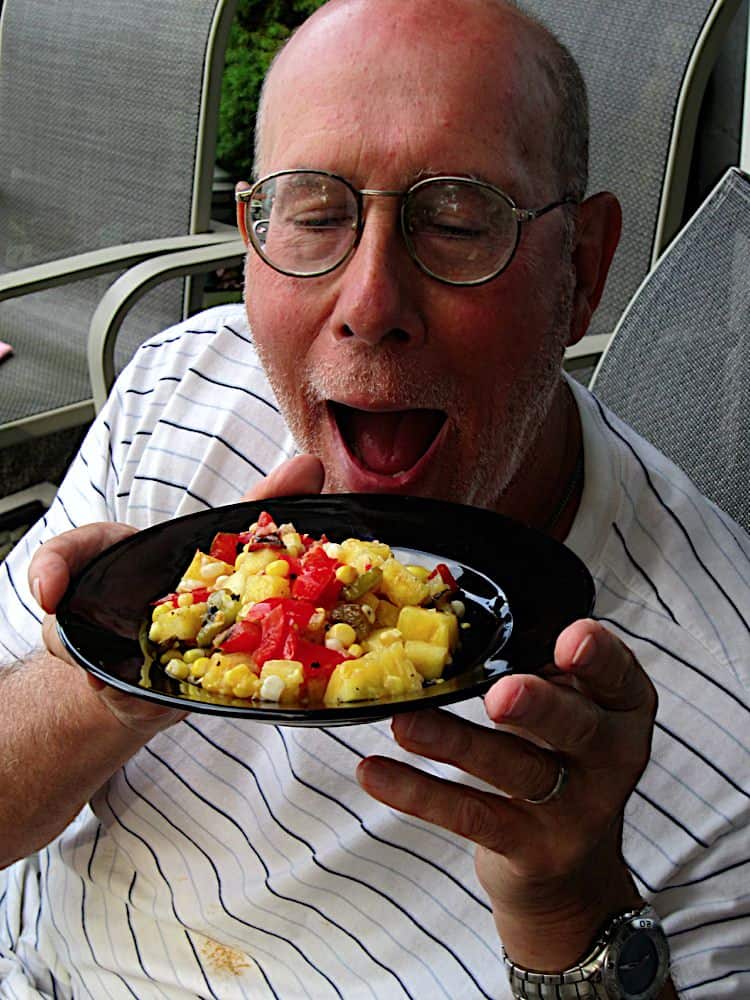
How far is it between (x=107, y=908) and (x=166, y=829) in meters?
0.13

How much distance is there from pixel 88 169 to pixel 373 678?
295cm

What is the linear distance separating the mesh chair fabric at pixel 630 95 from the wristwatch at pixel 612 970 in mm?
1482

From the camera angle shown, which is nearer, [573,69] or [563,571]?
[563,571]

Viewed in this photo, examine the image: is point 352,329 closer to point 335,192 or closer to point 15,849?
point 335,192

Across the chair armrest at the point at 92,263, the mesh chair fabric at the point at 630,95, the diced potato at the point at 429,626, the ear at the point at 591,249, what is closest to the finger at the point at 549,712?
the diced potato at the point at 429,626

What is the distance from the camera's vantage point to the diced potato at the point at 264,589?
1020 mm

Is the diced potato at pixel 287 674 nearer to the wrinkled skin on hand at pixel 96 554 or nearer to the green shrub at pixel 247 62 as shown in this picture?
the wrinkled skin on hand at pixel 96 554

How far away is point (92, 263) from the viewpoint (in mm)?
2961

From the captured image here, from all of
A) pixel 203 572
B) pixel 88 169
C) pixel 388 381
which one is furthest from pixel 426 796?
pixel 88 169

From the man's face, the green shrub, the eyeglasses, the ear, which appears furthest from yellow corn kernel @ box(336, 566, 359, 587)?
the green shrub

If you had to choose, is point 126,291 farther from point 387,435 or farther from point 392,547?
point 392,547

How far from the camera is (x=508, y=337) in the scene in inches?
54.0

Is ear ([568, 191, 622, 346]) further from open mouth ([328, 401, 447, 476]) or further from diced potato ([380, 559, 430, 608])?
diced potato ([380, 559, 430, 608])

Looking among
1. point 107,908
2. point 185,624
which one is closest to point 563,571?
point 185,624
